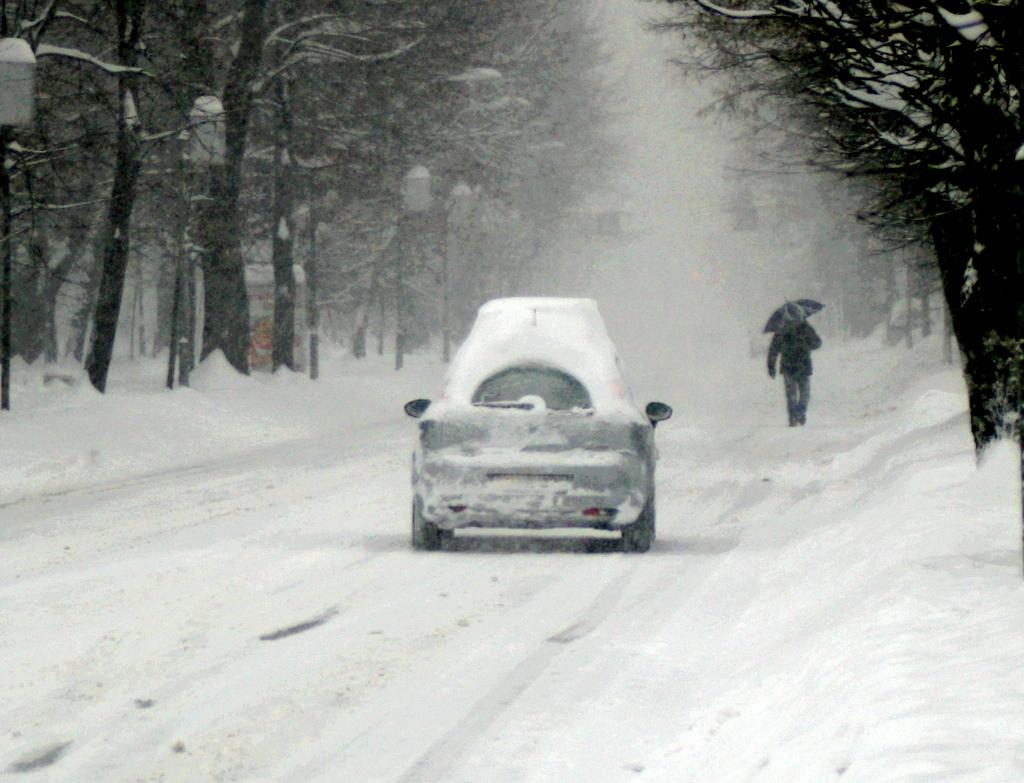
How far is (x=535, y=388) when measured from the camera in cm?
1392

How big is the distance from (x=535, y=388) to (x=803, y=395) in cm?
1643

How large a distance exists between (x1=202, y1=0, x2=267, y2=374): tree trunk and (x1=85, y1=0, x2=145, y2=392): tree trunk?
469 centimetres

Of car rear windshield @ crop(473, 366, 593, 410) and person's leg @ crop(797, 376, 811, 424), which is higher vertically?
car rear windshield @ crop(473, 366, 593, 410)

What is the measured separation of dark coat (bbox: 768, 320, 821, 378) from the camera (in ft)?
96.4

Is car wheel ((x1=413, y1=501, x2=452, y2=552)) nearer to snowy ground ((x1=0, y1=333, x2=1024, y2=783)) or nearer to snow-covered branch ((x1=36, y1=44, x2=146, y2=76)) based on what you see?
snowy ground ((x1=0, y1=333, x2=1024, y2=783))

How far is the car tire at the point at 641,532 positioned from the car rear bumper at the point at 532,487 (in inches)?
9.8

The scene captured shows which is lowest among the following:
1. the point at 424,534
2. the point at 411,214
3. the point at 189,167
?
the point at 424,534

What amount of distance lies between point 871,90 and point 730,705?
6.15 metres

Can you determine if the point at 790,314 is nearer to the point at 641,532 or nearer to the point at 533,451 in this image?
the point at 641,532

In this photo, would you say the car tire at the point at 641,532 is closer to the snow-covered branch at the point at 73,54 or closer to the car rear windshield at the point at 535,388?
the car rear windshield at the point at 535,388

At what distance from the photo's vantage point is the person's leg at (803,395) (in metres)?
29.5

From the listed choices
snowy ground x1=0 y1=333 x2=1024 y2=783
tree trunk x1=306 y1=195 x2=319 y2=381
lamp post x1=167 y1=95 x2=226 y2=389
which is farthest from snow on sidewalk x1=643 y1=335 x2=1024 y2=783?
tree trunk x1=306 y1=195 x2=319 y2=381

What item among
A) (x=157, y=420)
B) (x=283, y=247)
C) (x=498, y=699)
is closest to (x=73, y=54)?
(x=157, y=420)

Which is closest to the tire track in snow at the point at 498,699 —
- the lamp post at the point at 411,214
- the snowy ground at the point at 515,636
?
the snowy ground at the point at 515,636
